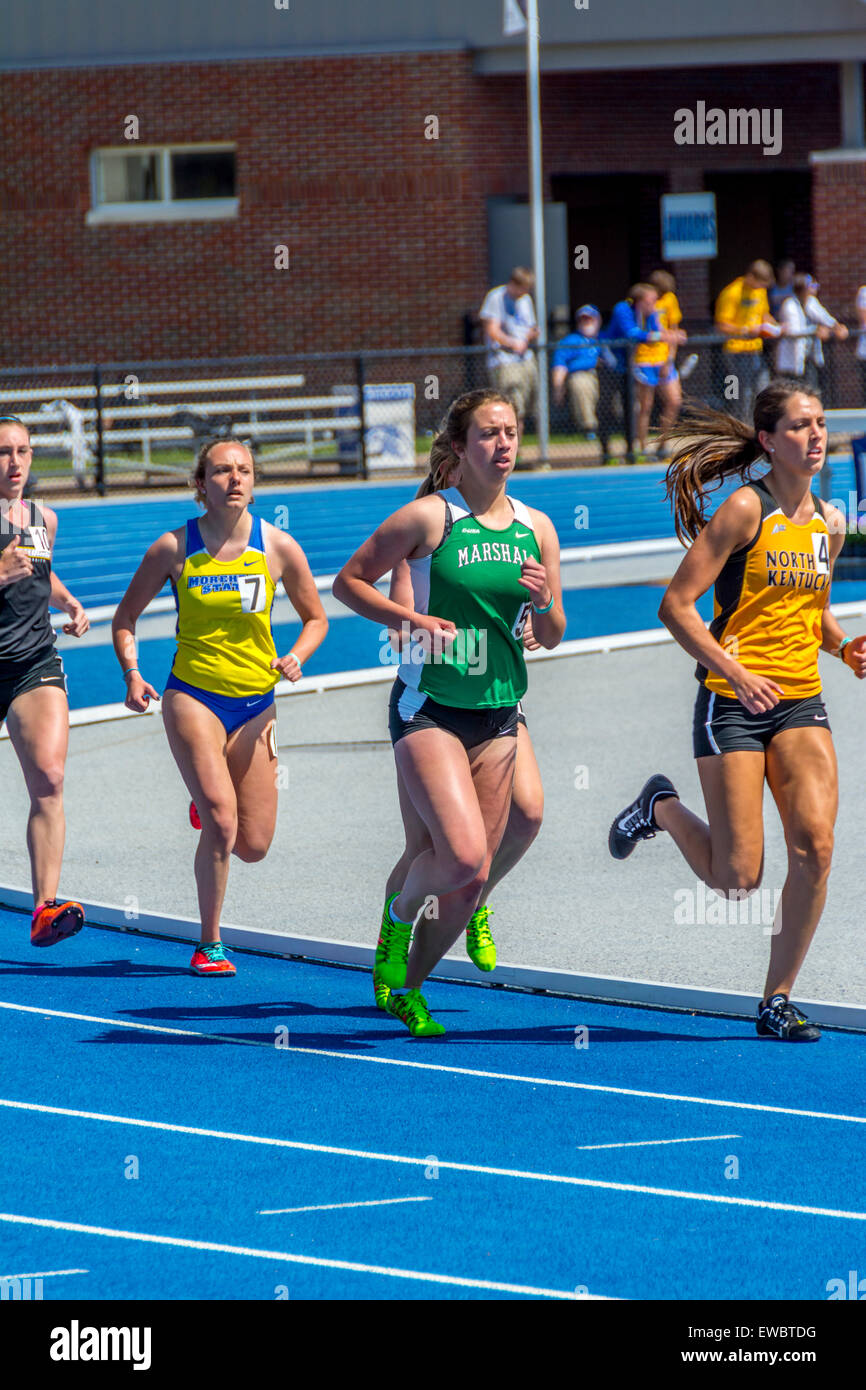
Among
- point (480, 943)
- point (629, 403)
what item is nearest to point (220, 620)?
point (480, 943)

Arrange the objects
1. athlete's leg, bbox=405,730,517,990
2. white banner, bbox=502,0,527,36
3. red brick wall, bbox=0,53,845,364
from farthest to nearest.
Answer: red brick wall, bbox=0,53,845,364 → white banner, bbox=502,0,527,36 → athlete's leg, bbox=405,730,517,990

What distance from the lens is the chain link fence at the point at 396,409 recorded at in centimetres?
2598

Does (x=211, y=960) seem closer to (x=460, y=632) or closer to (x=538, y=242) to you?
(x=460, y=632)

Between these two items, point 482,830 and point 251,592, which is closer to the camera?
point 482,830

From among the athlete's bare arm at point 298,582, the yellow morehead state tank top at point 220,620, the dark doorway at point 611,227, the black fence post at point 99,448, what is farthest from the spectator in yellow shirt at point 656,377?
the yellow morehead state tank top at point 220,620

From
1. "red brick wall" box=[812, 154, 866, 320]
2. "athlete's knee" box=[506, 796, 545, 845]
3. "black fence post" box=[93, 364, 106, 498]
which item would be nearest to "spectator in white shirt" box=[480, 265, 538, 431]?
"black fence post" box=[93, 364, 106, 498]

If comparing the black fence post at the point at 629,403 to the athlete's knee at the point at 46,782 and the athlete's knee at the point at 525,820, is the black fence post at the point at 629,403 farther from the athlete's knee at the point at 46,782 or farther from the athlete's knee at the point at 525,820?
the athlete's knee at the point at 525,820

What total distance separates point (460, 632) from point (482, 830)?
62 centimetres

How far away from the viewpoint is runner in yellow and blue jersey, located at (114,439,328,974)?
286 inches

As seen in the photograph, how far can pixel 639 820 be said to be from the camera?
7266 mm

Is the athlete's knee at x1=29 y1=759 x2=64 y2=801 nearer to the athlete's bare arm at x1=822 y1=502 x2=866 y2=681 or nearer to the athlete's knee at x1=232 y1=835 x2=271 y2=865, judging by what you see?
the athlete's knee at x1=232 y1=835 x2=271 y2=865

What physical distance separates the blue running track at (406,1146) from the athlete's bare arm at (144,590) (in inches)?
41.6

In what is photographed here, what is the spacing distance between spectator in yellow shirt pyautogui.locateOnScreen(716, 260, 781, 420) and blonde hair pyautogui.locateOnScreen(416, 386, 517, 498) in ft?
64.9
